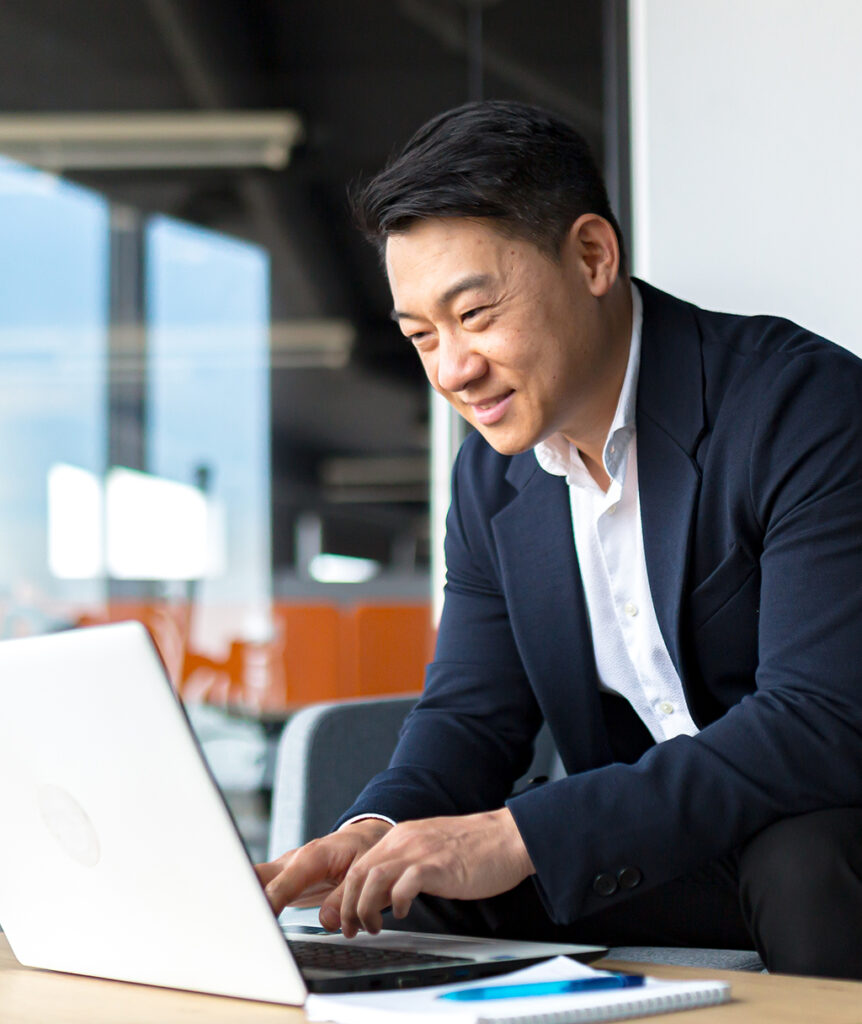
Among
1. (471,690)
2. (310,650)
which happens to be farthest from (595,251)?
(310,650)

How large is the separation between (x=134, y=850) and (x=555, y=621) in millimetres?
714

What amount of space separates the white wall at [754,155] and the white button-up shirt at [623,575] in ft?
1.98

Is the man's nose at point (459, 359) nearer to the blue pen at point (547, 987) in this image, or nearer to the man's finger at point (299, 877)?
the man's finger at point (299, 877)

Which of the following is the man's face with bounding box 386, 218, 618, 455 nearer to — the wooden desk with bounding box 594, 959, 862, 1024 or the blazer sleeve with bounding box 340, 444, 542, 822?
the blazer sleeve with bounding box 340, 444, 542, 822

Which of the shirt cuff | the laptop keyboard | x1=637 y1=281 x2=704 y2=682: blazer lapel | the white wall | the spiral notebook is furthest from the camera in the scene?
the white wall

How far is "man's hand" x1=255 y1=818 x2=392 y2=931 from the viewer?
3.48 feet

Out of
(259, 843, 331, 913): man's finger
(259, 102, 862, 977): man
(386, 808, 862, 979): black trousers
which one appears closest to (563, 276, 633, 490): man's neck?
(259, 102, 862, 977): man

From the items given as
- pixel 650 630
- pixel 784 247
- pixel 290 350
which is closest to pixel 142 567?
pixel 290 350

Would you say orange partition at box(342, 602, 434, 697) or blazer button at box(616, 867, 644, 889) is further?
orange partition at box(342, 602, 434, 697)

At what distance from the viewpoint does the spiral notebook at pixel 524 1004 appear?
2.27 feet

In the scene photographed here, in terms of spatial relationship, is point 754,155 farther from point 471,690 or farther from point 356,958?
point 356,958

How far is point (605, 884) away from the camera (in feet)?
3.53

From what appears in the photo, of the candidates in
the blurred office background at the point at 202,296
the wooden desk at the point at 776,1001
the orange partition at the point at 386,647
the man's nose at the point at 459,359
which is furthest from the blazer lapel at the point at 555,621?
the orange partition at the point at 386,647

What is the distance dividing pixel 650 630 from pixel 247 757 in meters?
4.25
